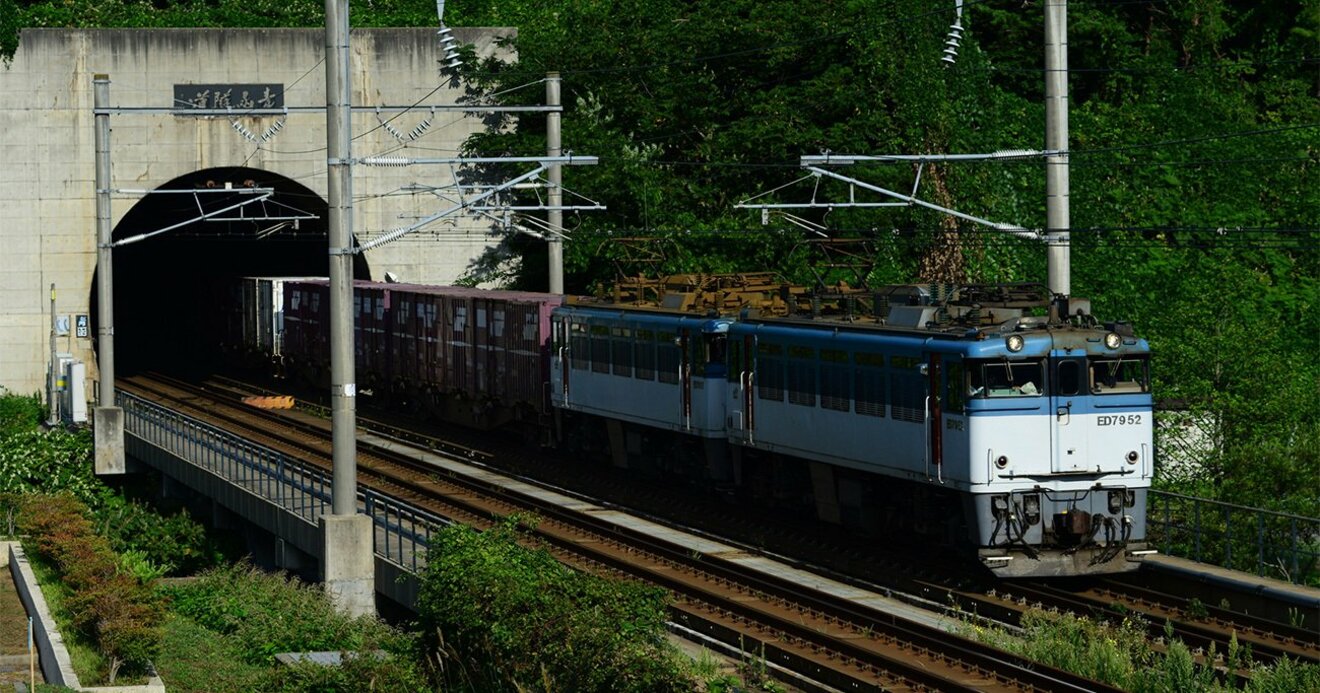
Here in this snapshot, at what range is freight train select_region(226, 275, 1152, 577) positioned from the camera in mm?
23016

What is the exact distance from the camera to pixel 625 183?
49.1 metres

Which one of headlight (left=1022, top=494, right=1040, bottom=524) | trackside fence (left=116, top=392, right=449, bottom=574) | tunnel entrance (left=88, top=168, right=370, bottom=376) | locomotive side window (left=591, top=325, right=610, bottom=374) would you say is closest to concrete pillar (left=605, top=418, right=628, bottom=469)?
locomotive side window (left=591, top=325, right=610, bottom=374)

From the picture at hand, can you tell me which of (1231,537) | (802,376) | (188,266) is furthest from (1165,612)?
(188,266)

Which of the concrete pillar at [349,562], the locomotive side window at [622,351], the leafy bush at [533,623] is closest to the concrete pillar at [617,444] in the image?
the locomotive side window at [622,351]

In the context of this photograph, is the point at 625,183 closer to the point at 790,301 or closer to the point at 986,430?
the point at 790,301

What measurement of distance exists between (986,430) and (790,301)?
7243mm

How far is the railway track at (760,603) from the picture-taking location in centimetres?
1873

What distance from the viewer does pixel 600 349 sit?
35844 millimetres

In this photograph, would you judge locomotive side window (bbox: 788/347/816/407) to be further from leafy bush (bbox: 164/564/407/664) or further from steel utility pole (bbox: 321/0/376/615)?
leafy bush (bbox: 164/564/407/664)

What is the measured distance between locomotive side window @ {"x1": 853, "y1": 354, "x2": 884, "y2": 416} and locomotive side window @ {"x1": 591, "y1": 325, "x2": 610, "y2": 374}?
10170 mm

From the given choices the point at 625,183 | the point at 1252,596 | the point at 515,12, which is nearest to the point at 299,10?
the point at 515,12

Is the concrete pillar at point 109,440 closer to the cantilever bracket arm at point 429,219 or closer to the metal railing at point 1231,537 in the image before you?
the cantilever bracket arm at point 429,219

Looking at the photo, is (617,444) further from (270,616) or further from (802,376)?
(270,616)

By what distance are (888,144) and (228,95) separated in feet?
63.2
